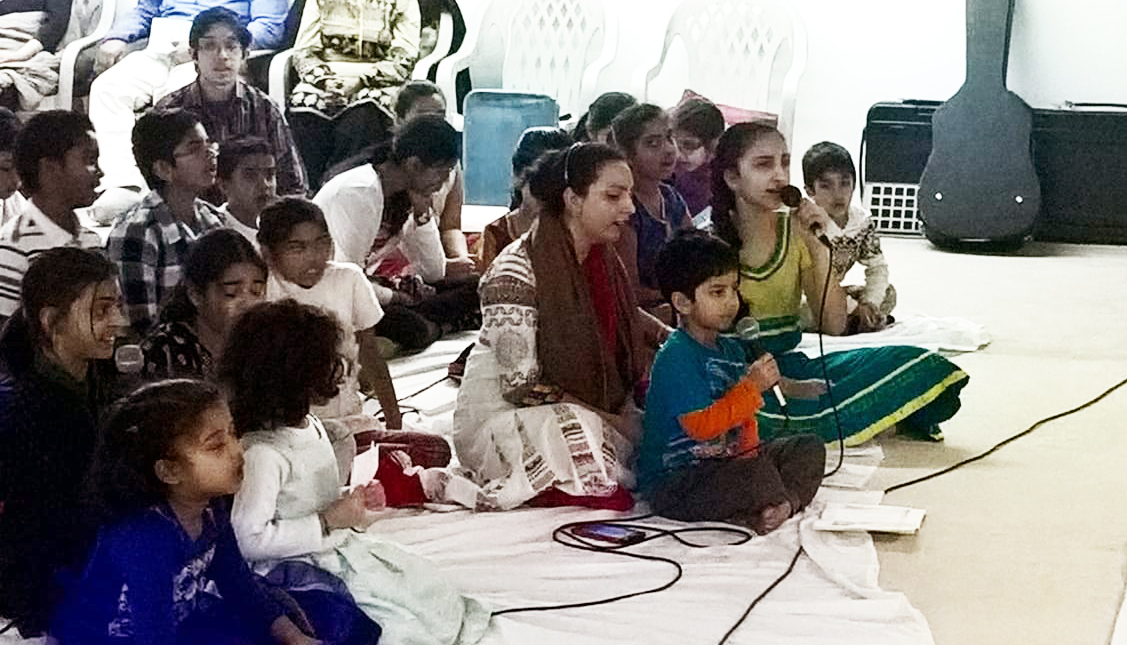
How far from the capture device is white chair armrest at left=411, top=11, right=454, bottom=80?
20.4ft

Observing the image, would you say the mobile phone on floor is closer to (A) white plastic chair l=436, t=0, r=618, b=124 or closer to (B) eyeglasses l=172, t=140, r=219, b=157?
(B) eyeglasses l=172, t=140, r=219, b=157

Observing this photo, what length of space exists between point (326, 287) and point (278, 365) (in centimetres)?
92

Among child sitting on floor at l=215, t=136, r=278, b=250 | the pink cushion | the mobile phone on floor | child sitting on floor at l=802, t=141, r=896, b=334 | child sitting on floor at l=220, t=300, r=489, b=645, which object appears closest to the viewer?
child sitting on floor at l=220, t=300, r=489, b=645

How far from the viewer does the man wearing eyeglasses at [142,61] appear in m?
6.05

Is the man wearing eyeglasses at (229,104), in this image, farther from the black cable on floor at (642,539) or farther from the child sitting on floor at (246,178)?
the black cable on floor at (642,539)

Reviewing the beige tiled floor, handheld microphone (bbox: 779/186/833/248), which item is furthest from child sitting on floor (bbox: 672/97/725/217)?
handheld microphone (bbox: 779/186/833/248)

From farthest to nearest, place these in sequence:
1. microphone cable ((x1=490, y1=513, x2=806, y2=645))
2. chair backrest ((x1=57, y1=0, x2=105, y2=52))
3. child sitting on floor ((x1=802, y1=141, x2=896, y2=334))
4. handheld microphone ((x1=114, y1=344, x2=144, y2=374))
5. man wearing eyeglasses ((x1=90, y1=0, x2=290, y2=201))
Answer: chair backrest ((x1=57, y1=0, x2=105, y2=52))
man wearing eyeglasses ((x1=90, y1=0, x2=290, y2=201))
child sitting on floor ((x1=802, y1=141, x2=896, y2=334))
handheld microphone ((x1=114, y1=344, x2=144, y2=374))
microphone cable ((x1=490, y1=513, x2=806, y2=645))

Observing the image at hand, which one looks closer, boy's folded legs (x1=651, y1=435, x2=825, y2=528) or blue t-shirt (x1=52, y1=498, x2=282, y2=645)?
blue t-shirt (x1=52, y1=498, x2=282, y2=645)

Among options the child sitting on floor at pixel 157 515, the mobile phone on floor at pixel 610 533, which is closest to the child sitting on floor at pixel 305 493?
the child sitting on floor at pixel 157 515

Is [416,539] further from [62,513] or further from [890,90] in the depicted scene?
[890,90]

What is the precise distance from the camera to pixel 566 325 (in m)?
2.99

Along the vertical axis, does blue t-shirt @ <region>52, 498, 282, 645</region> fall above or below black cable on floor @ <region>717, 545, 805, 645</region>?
above

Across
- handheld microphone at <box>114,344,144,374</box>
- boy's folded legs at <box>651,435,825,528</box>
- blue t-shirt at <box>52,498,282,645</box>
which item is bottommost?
boy's folded legs at <box>651,435,825,528</box>

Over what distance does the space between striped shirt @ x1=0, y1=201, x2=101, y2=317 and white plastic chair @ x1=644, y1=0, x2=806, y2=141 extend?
3685 millimetres
